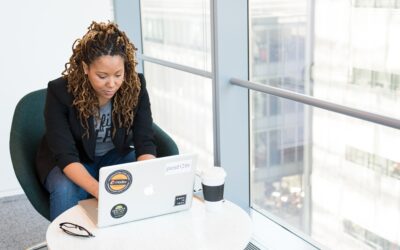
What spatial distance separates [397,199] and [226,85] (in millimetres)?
1143

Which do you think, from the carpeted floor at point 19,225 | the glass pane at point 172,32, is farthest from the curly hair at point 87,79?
the glass pane at point 172,32

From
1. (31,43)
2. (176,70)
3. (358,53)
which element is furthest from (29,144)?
(358,53)

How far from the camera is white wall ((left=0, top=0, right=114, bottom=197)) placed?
3.03 meters

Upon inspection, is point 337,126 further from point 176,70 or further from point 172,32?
point 172,32

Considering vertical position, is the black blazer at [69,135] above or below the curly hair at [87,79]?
below

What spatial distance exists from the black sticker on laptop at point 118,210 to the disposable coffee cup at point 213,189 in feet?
0.92

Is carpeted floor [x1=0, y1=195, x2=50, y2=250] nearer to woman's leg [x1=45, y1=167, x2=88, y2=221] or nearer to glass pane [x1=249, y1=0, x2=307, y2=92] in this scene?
woman's leg [x1=45, y1=167, x2=88, y2=221]

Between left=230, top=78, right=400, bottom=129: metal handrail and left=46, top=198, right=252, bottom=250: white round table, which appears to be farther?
left=230, top=78, right=400, bottom=129: metal handrail

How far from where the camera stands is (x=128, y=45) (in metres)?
1.81

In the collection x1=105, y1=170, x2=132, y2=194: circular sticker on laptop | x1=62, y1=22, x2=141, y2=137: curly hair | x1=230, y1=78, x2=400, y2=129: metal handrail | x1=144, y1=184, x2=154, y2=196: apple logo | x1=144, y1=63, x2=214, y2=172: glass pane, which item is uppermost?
x1=62, y1=22, x2=141, y2=137: curly hair

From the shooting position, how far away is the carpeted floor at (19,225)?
2559mm

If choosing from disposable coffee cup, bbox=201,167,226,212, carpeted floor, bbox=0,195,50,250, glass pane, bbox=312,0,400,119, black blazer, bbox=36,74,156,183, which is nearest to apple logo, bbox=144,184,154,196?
disposable coffee cup, bbox=201,167,226,212

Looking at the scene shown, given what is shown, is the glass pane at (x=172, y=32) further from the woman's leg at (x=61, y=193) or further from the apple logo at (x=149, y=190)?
the apple logo at (x=149, y=190)

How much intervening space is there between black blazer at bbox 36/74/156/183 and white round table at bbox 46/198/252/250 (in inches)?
11.2
